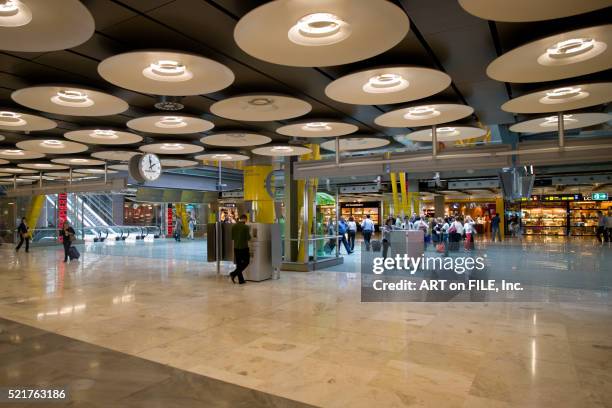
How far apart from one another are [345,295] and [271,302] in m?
1.62

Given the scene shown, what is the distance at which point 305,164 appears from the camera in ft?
33.4

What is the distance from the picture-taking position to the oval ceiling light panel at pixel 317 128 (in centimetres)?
791

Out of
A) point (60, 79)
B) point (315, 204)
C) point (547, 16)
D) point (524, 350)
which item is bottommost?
point (524, 350)

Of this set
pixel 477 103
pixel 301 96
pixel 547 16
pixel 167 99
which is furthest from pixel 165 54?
pixel 477 103

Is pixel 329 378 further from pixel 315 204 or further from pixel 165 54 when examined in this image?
pixel 315 204

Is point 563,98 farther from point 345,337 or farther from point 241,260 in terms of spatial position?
point 241,260

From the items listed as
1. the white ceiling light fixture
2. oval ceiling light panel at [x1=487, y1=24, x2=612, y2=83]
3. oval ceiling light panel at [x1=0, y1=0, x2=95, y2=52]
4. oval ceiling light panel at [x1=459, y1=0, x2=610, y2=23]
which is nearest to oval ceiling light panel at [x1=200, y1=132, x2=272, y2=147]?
the white ceiling light fixture

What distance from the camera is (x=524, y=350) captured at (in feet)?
15.8

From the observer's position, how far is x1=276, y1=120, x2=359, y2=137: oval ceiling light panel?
7.91 metres

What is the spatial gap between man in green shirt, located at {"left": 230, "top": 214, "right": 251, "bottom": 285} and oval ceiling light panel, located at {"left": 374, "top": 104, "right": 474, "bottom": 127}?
432 centimetres

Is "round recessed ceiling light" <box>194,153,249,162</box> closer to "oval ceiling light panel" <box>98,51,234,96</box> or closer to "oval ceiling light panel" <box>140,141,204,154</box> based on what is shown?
"oval ceiling light panel" <box>140,141,204,154</box>

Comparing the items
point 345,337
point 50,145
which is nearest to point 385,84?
point 345,337

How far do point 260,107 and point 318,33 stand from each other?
2.64m

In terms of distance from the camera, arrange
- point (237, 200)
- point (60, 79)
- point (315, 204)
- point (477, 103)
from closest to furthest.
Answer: point (60, 79)
point (477, 103)
point (315, 204)
point (237, 200)
